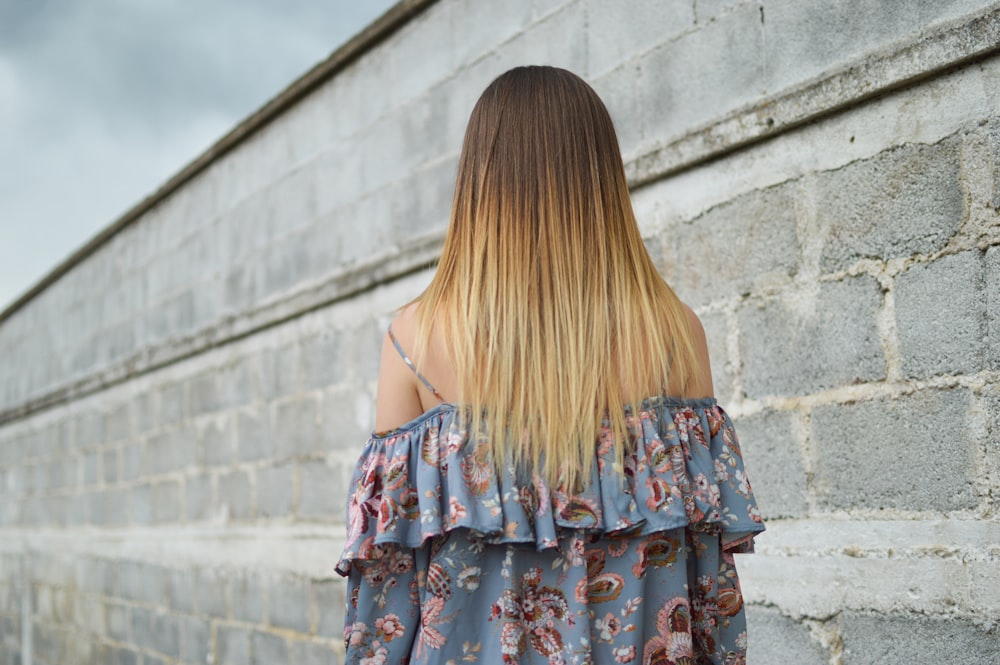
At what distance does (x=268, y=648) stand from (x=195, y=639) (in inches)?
40.9

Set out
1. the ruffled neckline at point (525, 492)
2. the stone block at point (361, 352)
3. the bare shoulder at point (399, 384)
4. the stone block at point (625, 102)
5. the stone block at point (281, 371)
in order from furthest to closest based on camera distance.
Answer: the stone block at point (281, 371) < the stone block at point (361, 352) < the stone block at point (625, 102) < the bare shoulder at point (399, 384) < the ruffled neckline at point (525, 492)

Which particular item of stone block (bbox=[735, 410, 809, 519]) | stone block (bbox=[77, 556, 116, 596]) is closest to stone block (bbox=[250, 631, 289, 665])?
stone block (bbox=[77, 556, 116, 596])

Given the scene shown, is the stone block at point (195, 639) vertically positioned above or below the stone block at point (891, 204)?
below

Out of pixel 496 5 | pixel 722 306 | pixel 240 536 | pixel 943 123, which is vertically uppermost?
pixel 496 5

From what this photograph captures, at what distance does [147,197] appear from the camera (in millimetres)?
7172

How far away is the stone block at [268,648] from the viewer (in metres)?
4.94

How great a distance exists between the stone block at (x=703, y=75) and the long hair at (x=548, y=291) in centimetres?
123

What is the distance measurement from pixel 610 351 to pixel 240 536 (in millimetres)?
4216

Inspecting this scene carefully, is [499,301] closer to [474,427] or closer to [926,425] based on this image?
[474,427]

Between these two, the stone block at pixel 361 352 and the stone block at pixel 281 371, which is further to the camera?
the stone block at pixel 281 371

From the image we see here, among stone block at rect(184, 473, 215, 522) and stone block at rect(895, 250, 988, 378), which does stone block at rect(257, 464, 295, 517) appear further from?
stone block at rect(895, 250, 988, 378)

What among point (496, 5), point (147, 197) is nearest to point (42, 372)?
point (147, 197)

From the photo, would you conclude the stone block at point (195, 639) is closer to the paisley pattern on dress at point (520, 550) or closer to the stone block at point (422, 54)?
the stone block at point (422, 54)

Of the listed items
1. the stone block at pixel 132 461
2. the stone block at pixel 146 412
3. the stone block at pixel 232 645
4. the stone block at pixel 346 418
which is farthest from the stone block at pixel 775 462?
the stone block at pixel 132 461
